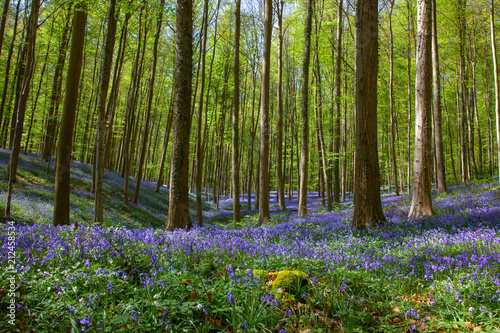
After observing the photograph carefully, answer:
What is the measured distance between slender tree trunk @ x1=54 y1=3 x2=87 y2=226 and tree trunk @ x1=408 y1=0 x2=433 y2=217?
934cm

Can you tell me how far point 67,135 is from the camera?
667 centimetres

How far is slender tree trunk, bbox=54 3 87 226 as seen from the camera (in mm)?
6461

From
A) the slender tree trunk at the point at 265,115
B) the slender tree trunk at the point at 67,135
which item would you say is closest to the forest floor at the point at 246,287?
the slender tree trunk at the point at 67,135

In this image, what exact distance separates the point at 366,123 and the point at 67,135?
7580 mm

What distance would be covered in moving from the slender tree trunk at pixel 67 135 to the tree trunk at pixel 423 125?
368 inches

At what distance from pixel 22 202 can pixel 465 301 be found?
1297 cm

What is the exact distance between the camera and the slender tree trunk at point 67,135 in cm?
646

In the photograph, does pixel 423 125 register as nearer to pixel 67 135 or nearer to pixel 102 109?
pixel 102 109

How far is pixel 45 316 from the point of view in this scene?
2305 mm

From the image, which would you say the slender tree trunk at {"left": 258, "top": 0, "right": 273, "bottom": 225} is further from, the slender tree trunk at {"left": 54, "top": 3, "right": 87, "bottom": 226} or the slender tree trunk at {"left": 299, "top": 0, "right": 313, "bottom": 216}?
the slender tree trunk at {"left": 54, "top": 3, "right": 87, "bottom": 226}

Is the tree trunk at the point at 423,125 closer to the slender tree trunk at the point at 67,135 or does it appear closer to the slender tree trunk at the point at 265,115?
the slender tree trunk at the point at 265,115

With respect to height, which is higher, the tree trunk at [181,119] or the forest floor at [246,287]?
the tree trunk at [181,119]

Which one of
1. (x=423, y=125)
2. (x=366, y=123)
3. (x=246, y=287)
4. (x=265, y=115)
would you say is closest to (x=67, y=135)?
(x=246, y=287)

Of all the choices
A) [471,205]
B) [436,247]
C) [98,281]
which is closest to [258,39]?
[471,205]
